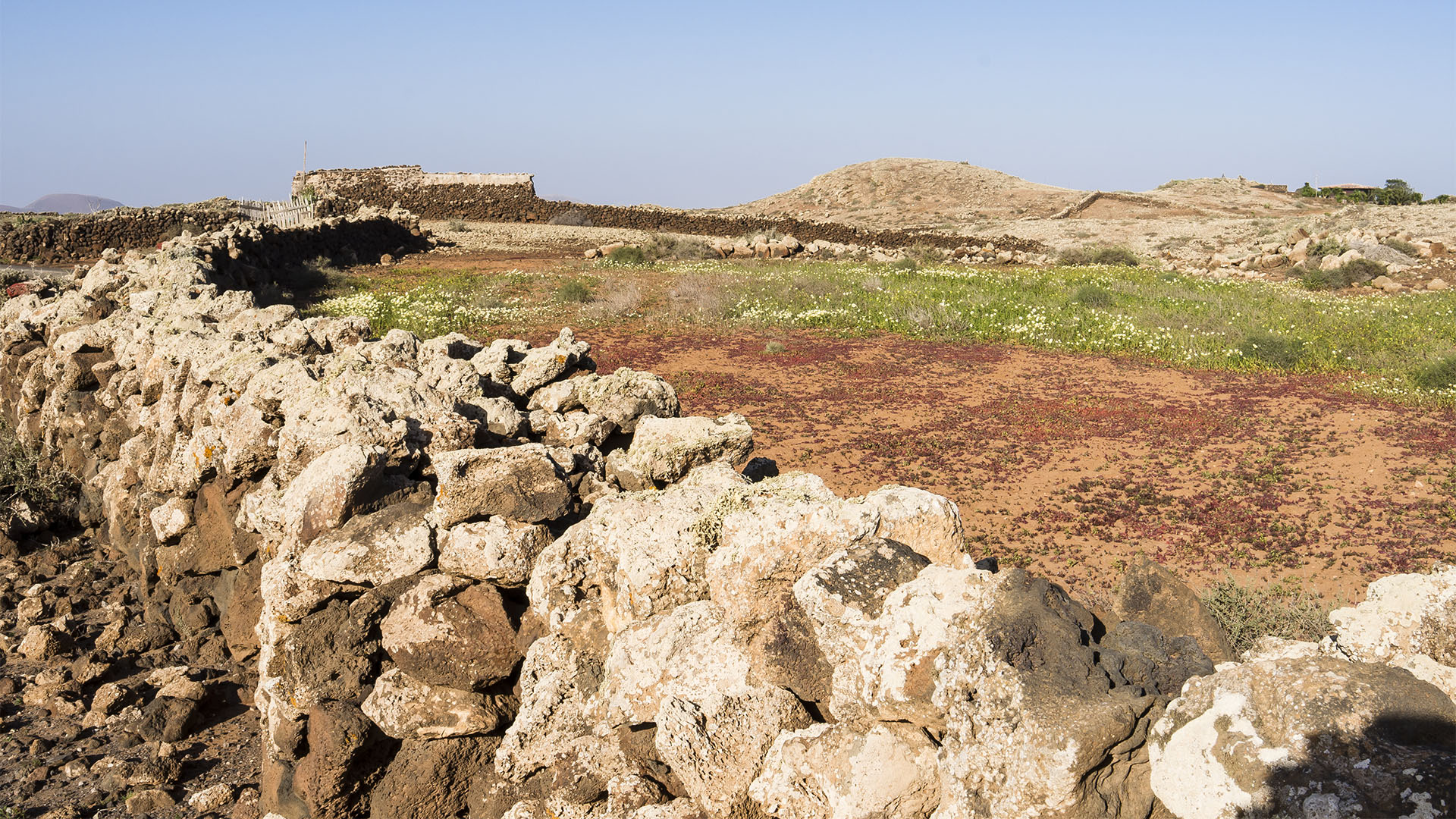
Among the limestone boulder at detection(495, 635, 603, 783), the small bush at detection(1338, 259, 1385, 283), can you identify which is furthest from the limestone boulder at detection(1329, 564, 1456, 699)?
the small bush at detection(1338, 259, 1385, 283)

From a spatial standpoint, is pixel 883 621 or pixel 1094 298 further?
pixel 1094 298

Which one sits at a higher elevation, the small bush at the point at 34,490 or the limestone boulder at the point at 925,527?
the limestone boulder at the point at 925,527

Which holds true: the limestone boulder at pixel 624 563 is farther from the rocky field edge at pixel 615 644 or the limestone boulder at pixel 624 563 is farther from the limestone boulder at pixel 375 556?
the limestone boulder at pixel 375 556

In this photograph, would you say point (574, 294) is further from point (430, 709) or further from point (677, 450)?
point (430, 709)

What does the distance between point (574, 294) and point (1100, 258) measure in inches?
703

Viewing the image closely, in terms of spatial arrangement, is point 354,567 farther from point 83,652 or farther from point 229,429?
point 83,652

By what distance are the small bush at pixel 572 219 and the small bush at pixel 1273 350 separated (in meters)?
27.4

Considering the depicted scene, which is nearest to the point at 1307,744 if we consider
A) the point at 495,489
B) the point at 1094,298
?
the point at 495,489

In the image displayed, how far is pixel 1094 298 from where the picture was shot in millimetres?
16672

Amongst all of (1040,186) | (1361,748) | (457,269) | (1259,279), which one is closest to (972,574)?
(1361,748)

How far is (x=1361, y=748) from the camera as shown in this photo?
154 centimetres

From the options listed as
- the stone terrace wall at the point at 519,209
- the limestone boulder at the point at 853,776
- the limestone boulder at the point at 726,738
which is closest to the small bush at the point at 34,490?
the limestone boulder at the point at 726,738

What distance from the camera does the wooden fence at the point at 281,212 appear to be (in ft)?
83.8

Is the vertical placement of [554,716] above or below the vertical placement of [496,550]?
below
